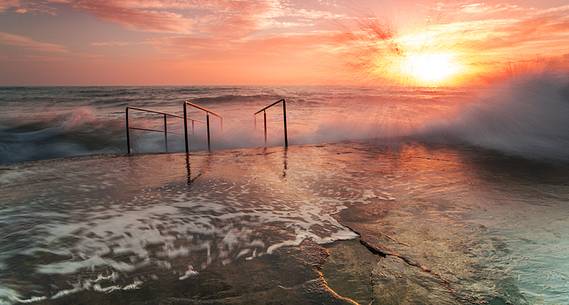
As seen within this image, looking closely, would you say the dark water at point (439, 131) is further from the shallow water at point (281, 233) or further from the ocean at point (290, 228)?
the shallow water at point (281, 233)

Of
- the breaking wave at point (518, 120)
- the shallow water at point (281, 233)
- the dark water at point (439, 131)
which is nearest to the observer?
the shallow water at point (281, 233)

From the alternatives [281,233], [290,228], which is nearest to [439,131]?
[290,228]

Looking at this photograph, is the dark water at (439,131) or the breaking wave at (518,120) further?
the dark water at (439,131)

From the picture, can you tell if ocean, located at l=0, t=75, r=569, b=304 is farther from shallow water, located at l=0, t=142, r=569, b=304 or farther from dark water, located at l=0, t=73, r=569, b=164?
dark water, located at l=0, t=73, r=569, b=164

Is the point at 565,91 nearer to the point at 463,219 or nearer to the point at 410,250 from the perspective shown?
the point at 463,219

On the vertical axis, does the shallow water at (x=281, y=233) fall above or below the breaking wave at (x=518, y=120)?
below

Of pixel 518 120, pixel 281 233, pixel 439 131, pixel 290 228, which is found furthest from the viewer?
pixel 439 131

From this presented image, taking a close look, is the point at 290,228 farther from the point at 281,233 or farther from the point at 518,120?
the point at 518,120

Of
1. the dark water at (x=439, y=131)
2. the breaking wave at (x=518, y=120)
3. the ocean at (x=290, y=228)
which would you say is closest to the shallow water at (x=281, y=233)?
the ocean at (x=290, y=228)

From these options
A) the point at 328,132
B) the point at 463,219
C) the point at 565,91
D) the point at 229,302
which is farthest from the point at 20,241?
the point at 565,91

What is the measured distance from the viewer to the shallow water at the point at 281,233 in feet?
9.12

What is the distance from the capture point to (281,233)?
3.92 metres

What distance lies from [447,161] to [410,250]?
512 cm

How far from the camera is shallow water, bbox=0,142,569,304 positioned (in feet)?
9.12
